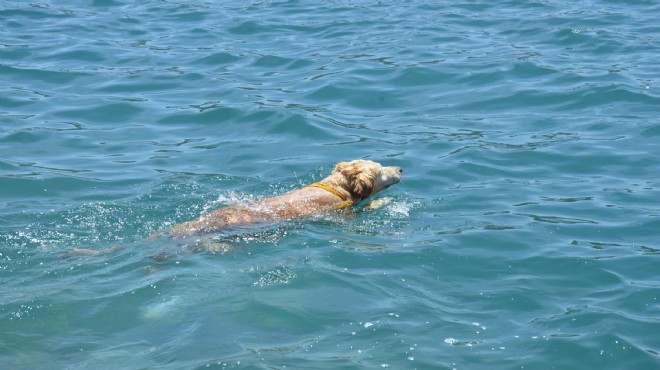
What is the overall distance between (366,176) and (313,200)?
2.73ft

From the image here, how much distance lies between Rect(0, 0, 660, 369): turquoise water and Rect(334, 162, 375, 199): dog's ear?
367 millimetres

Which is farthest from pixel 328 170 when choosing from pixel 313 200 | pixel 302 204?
pixel 302 204

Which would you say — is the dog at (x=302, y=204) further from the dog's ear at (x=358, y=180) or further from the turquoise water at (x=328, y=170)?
the turquoise water at (x=328, y=170)

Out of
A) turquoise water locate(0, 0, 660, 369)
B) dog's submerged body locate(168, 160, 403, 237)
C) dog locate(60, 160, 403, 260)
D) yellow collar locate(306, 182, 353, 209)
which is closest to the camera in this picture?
turquoise water locate(0, 0, 660, 369)

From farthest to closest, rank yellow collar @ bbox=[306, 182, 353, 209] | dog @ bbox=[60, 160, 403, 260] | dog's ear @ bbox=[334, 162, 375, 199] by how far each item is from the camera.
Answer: dog's ear @ bbox=[334, 162, 375, 199]
yellow collar @ bbox=[306, 182, 353, 209]
dog @ bbox=[60, 160, 403, 260]

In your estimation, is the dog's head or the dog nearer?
the dog

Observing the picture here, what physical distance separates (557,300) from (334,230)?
278 cm

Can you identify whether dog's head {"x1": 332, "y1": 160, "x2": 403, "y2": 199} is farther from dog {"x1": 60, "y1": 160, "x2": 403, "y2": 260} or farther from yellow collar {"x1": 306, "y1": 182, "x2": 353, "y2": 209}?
yellow collar {"x1": 306, "y1": 182, "x2": 353, "y2": 209}

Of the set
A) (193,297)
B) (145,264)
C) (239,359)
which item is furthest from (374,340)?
(145,264)

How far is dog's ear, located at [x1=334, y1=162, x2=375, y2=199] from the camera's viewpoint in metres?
11.5

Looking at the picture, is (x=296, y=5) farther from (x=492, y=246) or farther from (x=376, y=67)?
(x=492, y=246)

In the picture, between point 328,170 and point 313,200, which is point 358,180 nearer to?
point 313,200

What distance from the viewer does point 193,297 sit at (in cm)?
850

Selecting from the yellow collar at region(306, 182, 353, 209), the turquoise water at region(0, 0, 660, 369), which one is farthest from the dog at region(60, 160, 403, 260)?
the turquoise water at region(0, 0, 660, 369)
